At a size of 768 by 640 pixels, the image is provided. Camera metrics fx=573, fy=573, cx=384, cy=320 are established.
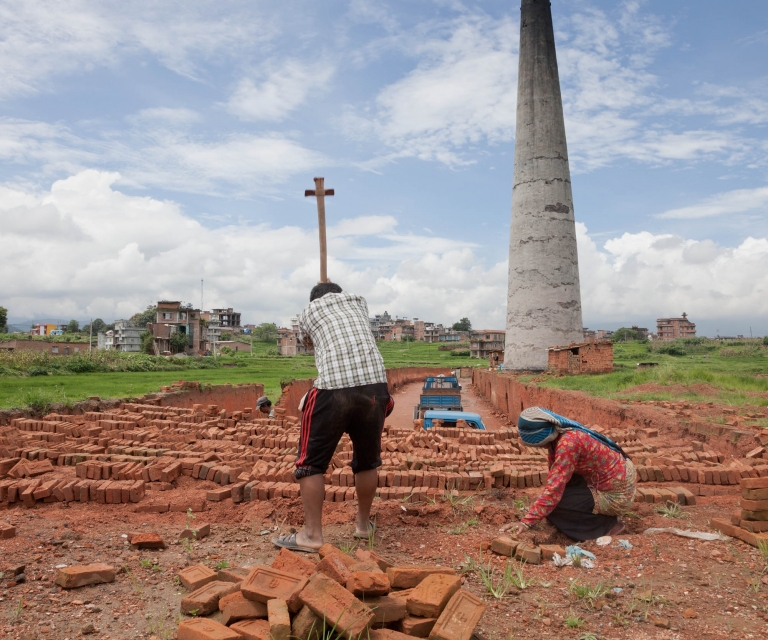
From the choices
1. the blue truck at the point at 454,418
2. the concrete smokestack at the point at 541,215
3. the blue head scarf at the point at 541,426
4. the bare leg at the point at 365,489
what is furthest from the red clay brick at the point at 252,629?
the concrete smokestack at the point at 541,215

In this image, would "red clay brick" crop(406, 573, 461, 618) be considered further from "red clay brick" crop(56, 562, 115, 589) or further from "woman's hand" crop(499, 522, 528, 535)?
"red clay brick" crop(56, 562, 115, 589)

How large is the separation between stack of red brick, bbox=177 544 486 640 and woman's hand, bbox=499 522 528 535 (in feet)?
4.44

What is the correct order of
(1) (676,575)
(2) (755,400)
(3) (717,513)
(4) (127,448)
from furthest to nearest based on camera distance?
(2) (755,400), (4) (127,448), (3) (717,513), (1) (676,575)

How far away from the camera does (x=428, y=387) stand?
20.6 meters

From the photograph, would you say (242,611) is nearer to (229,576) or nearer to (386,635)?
(229,576)

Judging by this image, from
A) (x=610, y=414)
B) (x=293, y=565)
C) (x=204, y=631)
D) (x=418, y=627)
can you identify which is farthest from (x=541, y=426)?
(x=610, y=414)

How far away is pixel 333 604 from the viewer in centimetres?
235

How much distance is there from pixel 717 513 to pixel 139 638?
171 inches

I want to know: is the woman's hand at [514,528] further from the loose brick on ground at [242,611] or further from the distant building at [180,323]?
the distant building at [180,323]

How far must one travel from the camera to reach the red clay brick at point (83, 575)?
2.90 metres

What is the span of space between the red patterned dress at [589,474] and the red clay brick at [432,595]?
58.2 inches

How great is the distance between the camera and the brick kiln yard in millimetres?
2568

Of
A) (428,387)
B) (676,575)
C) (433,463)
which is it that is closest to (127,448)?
(433,463)

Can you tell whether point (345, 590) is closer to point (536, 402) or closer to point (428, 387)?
point (536, 402)
